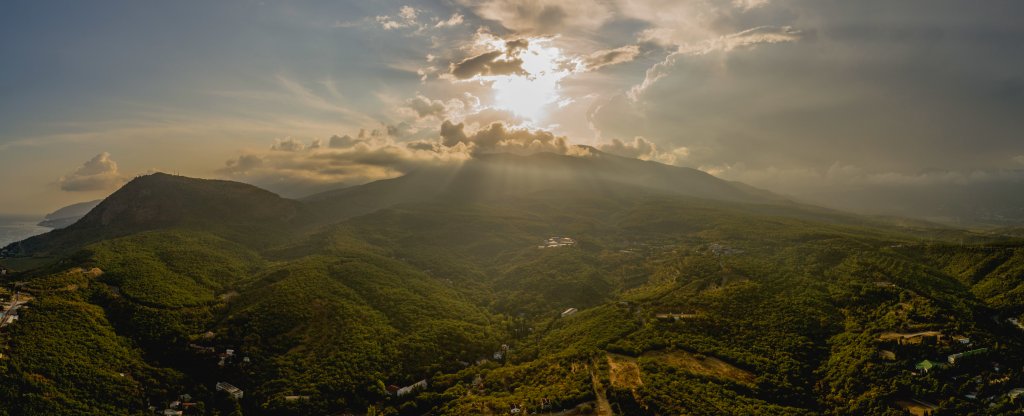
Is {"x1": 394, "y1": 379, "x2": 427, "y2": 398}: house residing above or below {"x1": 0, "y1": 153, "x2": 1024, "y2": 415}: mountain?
below

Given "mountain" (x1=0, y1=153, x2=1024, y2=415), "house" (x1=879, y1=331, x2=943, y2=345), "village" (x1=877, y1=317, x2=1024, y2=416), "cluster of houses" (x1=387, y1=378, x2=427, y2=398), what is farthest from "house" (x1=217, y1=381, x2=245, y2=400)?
"house" (x1=879, y1=331, x2=943, y2=345)

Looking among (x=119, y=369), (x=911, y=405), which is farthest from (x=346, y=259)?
(x=911, y=405)

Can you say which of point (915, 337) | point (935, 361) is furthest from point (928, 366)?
point (915, 337)

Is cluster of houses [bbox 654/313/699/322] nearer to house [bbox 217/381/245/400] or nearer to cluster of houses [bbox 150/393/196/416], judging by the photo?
house [bbox 217/381/245/400]

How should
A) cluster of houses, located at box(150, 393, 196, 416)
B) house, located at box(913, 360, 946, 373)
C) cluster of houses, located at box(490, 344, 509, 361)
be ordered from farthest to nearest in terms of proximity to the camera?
cluster of houses, located at box(490, 344, 509, 361)
cluster of houses, located at box(150, 393, 196, 416)
house, located at box(913, 360, 946, 373)

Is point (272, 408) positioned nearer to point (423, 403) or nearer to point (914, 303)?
point (423, 403)
